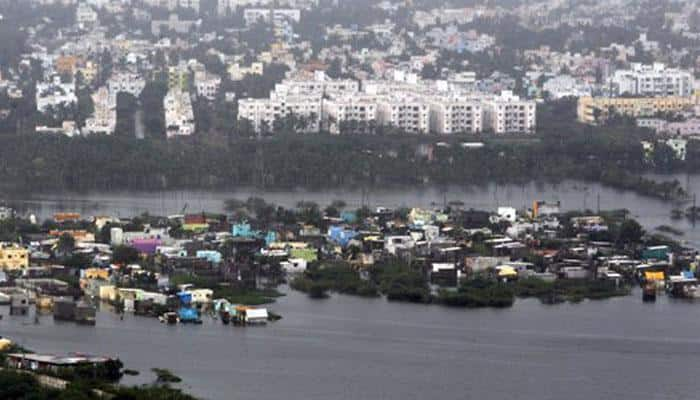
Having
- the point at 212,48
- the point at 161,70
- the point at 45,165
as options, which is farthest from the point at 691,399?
the point at 212,48

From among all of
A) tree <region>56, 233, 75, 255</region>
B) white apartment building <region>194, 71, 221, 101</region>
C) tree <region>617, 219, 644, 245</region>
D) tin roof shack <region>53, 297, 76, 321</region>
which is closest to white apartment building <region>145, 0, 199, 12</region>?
white apartment building <region>194, 71, 221, 101</region>

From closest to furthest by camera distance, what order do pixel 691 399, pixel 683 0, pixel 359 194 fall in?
pixel 691 399 < pixel 359 194 < pixel 683 0

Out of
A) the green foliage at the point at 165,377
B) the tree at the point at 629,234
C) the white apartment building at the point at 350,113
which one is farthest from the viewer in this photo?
the white apartment building at the point at 350,113

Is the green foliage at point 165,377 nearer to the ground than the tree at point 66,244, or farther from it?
nearer to the ground

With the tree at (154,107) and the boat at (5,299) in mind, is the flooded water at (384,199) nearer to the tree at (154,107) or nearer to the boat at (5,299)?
the tree at (154,107)

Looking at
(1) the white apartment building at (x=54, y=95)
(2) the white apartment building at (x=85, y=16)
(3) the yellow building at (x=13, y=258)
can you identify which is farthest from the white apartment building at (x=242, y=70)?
(3) the yellow building at (x=13, y=258)

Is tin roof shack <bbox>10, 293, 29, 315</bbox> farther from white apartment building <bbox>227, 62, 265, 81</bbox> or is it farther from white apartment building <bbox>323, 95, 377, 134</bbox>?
white apartment building <bbox>227, 62, 265, 81</bbox>

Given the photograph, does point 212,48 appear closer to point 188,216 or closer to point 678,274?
point 188,216
